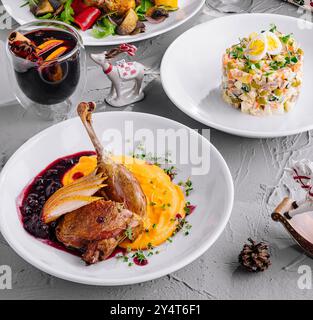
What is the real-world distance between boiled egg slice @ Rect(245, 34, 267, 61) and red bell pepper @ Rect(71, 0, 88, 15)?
98 centimetres

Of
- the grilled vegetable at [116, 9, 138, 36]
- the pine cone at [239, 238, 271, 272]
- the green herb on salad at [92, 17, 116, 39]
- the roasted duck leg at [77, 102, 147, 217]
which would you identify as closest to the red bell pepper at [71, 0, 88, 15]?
the green herb on salad at [92, 17, 116, 39]

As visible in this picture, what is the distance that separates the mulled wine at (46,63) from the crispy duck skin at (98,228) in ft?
2.42

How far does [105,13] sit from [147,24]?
221 mm

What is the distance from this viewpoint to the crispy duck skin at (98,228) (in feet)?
6.38

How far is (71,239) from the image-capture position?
6.50 feet

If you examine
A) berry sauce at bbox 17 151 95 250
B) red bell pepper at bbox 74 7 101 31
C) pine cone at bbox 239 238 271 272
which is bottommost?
pine cone at bbox 239 238 271 272

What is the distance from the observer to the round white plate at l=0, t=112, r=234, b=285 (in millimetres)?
1902

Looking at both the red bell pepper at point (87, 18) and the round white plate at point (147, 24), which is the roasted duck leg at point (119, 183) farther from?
the red bell pepper at point (87, 18)

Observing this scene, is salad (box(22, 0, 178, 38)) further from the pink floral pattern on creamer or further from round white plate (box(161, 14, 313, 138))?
the pink floral pattern on creamer

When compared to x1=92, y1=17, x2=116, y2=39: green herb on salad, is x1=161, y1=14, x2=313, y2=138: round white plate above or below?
below

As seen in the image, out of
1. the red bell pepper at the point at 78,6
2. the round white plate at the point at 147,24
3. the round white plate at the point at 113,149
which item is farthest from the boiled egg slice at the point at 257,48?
the red bell pepper at the point at 78,6

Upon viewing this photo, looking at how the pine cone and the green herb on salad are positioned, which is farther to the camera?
the green herb on salad

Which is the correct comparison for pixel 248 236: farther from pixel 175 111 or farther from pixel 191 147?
pixel 175 111
